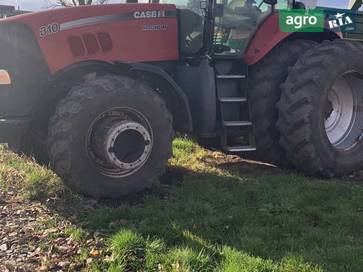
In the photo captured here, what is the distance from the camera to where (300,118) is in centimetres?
598

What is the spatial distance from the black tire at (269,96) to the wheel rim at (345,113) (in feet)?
2.38

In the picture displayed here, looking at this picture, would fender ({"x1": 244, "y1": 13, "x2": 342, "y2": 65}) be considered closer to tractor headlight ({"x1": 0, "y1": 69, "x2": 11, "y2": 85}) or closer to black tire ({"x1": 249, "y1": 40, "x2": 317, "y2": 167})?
black tire ({"x1": 249, "y1": 40, "x2": 317, "y2": 167})

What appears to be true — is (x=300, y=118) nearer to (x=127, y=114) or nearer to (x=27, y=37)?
(x=127, y=114)

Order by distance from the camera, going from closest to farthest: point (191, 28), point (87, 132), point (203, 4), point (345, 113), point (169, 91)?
1. point (87, 132)
2. point (169, 91)
3. point (203, 4)
4. point (191, 28)
5. point (345, 113)

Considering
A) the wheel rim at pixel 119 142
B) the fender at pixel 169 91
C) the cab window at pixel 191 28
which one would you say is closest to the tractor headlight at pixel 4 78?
the wheel rim at pixel 119 142

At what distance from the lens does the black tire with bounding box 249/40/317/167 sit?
6.23 metres

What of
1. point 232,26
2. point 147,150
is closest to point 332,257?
point 147,150

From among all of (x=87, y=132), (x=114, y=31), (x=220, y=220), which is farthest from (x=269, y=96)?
(x=87, y=132)

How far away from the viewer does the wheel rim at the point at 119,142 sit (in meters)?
5.02

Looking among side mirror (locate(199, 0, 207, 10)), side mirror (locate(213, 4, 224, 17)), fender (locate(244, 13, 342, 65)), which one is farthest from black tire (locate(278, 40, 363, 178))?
side mirror (locate(199, 0, 207, 10))

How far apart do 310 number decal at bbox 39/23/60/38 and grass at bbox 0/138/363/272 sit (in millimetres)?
1476

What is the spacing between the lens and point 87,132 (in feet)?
16.5

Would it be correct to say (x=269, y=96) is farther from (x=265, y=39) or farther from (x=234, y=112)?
(x=265, y=39)

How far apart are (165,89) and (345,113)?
7.96 ft
